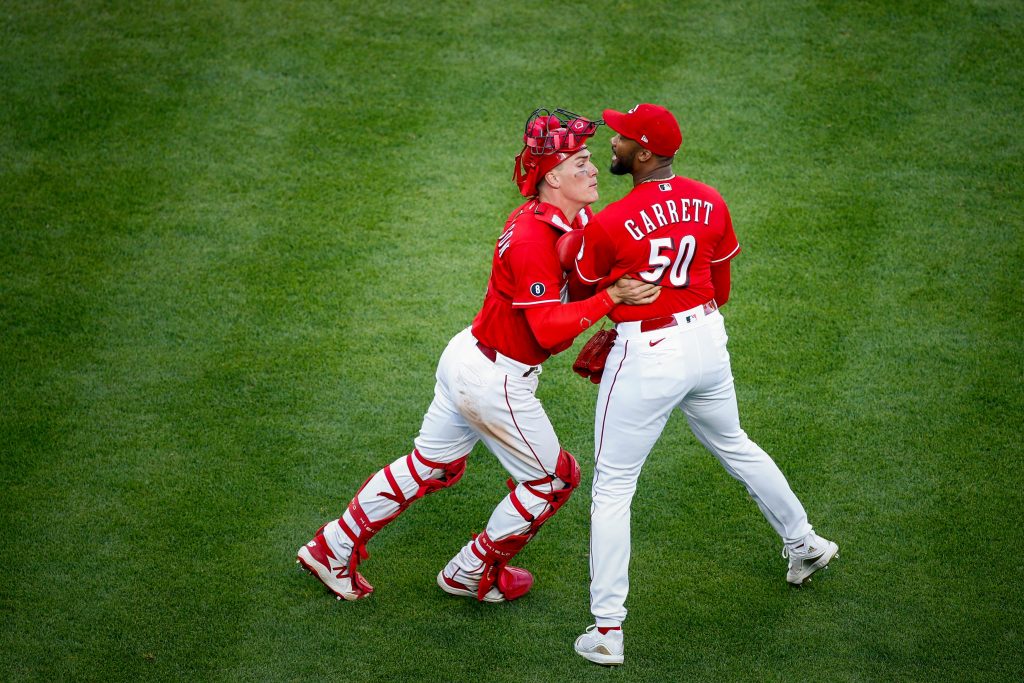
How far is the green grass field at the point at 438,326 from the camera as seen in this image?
4.58 metres

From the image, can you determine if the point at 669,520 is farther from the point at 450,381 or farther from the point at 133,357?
the point at 133,357

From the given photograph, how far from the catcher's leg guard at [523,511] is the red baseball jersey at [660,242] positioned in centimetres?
78

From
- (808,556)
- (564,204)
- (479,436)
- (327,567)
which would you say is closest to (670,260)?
(564,204)

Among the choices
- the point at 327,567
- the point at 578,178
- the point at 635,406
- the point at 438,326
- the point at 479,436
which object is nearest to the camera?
the point at 635,406

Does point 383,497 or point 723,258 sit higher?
point 723,258

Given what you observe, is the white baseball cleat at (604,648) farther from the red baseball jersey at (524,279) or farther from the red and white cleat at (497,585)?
the red baseball jersey at (524,279)

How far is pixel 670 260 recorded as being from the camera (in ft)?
13.6

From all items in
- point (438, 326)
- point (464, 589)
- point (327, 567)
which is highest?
point (438, 326)

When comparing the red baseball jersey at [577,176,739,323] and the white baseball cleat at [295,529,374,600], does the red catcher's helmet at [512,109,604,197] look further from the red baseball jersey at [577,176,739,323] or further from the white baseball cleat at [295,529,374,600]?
the white baseball cleat at [295,529,374,600]

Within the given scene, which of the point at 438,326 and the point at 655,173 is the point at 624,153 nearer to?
the point at 655,173

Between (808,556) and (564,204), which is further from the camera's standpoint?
(808,556)

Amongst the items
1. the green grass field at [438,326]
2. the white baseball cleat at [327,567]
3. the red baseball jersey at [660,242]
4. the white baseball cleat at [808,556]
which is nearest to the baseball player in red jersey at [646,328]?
the red baseball jersey at [660,242]

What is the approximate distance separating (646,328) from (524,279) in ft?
1.87

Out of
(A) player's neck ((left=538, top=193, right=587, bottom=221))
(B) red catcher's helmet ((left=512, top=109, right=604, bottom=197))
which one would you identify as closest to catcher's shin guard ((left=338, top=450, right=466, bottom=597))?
(A) player's neck ((left=538, top=193, right=587, bottom=221))
